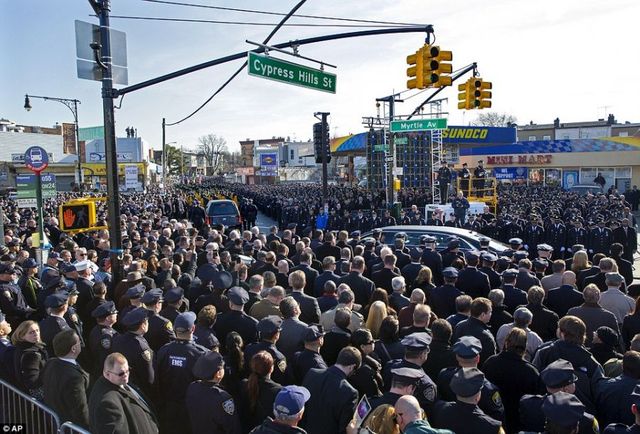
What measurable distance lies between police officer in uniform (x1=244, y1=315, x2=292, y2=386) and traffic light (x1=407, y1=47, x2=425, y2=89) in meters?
9.20

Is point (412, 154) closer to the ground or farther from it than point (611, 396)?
farther from it

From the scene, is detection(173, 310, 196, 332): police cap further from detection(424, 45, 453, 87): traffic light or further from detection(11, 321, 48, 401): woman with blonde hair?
detection(424, 45, 453, 87): traffic light

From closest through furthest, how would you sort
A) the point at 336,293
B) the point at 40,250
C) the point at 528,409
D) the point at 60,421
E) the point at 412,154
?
the point at 528,409
the point at 60,421
the point at 336,293
the point at 40,250
the point at 412,154

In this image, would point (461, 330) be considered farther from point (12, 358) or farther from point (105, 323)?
point (12, 358)

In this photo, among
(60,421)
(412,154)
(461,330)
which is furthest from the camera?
(412,154)

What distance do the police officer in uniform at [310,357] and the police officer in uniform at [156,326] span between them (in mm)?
1677

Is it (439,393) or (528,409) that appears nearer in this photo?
(528,409)

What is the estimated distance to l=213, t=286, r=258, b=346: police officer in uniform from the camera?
19.6 ft

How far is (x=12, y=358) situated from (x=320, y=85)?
8659 millimetres

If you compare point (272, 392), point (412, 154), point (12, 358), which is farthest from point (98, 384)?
point (412, 154)

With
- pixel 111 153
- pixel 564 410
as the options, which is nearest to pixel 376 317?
pixel 564 410

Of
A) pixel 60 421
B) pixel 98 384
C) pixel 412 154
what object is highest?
pixel 412 154

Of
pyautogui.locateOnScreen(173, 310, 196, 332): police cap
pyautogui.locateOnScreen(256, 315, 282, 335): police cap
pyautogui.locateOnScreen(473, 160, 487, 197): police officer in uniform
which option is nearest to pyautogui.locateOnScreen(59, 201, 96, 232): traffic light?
pyautogui.locateOnScreen(173, 310, 196, 332): police cap

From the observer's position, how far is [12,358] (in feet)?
17.5
